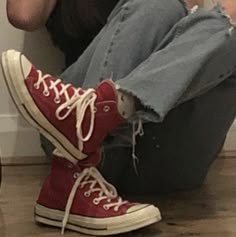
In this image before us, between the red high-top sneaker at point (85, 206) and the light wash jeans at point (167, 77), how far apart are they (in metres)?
0.09

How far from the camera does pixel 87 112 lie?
4.10ft

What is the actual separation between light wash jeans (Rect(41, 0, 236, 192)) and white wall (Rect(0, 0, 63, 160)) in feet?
1.05

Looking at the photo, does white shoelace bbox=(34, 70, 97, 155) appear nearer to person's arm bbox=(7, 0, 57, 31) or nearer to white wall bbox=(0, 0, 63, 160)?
person's arm bbox=(7, 0, 57, 31)

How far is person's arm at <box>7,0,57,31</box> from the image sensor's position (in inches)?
57.9

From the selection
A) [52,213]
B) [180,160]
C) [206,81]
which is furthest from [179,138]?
[52,213]

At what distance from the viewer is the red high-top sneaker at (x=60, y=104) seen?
1.24 m

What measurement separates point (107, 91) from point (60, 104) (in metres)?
0.08

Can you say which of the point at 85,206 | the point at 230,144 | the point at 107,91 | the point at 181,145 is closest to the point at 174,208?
the point at 181,145

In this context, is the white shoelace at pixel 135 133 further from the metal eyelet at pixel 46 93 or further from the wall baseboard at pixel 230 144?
the wall baseboard at pixel 230 144

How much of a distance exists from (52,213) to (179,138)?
0.30 meters

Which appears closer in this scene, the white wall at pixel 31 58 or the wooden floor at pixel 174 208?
the wooden floor at pixel 174 208

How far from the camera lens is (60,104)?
125cm

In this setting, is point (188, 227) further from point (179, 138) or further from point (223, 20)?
point (223, 20)

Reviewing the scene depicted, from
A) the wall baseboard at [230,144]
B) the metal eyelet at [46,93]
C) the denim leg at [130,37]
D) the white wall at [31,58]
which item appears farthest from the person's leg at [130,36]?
the wall baseboard at [230,144]
